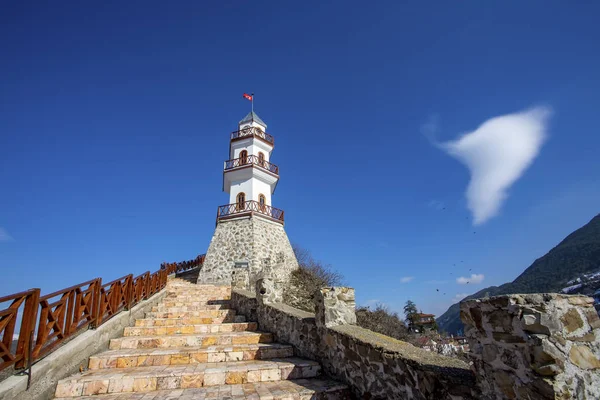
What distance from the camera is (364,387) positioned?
3.48 metres

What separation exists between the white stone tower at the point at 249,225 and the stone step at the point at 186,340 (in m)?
9.37

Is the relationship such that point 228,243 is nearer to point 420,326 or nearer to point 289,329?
point 289,329

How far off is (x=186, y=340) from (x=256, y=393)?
281 cm

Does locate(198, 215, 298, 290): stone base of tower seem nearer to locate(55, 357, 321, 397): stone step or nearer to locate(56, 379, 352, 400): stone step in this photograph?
locate(55, 357, 321, 397): stone step

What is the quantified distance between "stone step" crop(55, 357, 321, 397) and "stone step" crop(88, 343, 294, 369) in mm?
209

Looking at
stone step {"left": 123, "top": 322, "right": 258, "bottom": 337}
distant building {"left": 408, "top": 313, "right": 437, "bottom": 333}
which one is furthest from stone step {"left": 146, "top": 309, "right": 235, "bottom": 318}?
distant building {"left": 408, "top": 313, "right": 437, "bottom": 333}

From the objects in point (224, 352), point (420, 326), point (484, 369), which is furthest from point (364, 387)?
point (420, 326)

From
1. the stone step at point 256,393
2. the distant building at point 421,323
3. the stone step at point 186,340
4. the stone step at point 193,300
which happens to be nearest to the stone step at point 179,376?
the stone step at point 256,393

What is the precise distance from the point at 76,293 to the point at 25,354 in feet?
4.60

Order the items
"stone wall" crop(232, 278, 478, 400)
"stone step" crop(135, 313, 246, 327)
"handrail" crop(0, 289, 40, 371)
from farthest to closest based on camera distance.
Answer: "stone step" crop(135, 313, 246, 327), "handrail" crop(0, 289, 40, 371), "stone wall" crop(232, 278, 478, 400)

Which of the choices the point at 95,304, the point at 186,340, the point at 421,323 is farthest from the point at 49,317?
the point at 421,323

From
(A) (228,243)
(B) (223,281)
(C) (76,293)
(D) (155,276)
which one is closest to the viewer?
(C) (76,293)

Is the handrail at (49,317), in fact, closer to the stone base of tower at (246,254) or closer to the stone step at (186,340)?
the stone step at (186,340)

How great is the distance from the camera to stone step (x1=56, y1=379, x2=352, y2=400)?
3531 millimetres
